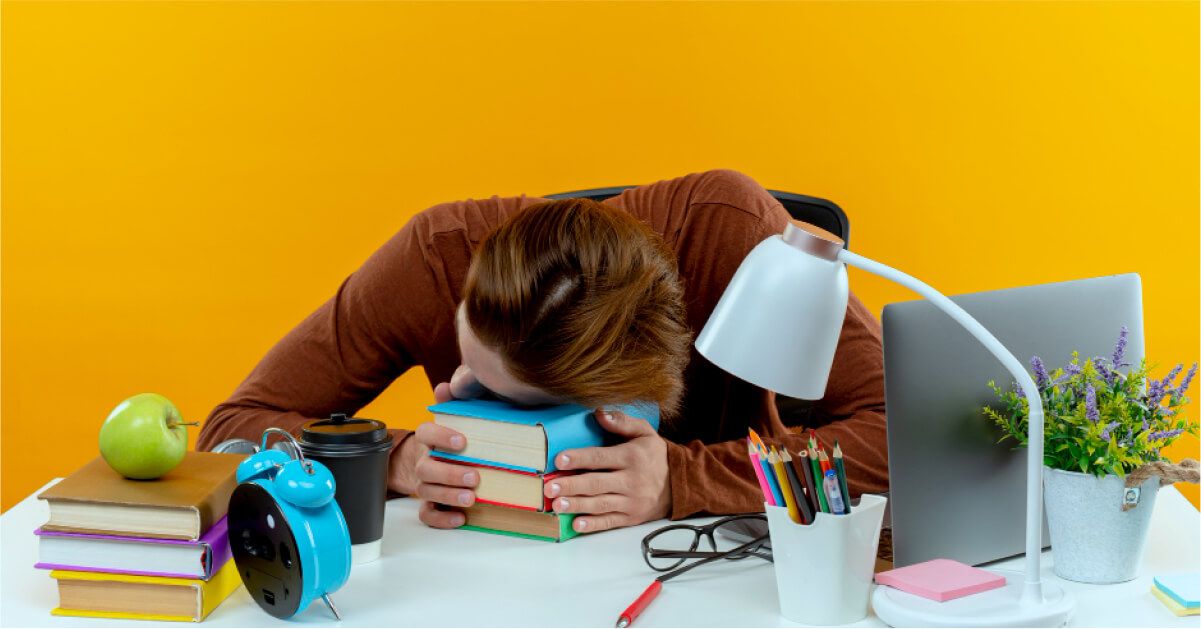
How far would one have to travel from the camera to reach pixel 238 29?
341cm

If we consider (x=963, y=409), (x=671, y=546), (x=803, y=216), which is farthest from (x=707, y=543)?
(x=803, y=216)

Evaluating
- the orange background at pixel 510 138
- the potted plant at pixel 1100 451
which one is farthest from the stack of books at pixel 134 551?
the orange background at pixel 510 138

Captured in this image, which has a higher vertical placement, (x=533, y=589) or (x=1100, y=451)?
(x=1100, y=451)

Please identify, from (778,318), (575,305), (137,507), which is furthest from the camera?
(575,305)

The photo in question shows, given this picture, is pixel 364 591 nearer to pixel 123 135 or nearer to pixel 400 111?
pixel 400 111

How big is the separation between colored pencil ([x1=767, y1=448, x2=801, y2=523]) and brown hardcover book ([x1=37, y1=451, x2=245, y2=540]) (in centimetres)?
53

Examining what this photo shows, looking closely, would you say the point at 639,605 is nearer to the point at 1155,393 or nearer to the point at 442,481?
the point at 442,481

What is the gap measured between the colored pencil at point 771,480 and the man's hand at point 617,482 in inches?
12.5

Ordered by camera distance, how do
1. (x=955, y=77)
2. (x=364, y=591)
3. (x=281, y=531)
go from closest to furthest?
(x=281, y=531), (x=364, y=591), (x=955, y=77)

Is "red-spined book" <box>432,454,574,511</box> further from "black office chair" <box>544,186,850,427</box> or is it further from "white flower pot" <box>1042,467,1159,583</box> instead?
"black office chair" <box>544,186,850,427</box>

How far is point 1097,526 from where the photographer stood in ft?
3.88

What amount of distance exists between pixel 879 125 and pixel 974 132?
280 mm

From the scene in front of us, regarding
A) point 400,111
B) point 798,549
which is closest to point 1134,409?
point 798,549

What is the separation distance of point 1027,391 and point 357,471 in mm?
678
